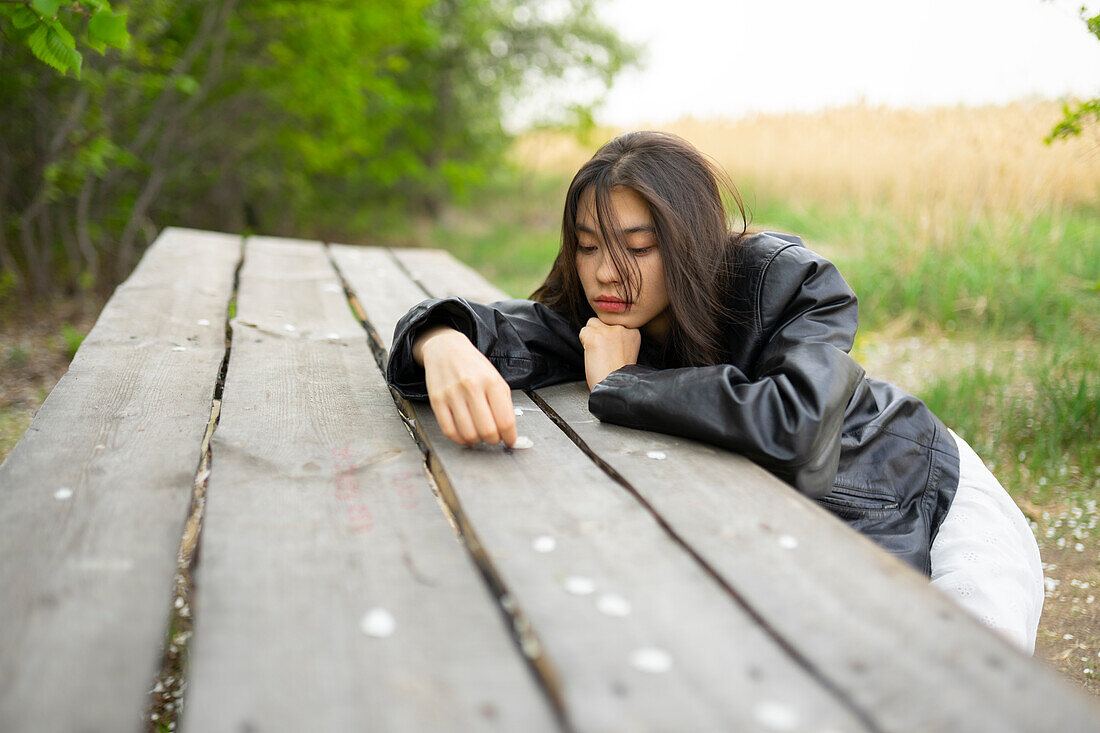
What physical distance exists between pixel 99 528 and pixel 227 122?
705cm

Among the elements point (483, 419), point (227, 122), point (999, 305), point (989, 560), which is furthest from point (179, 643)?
point (227, 122)

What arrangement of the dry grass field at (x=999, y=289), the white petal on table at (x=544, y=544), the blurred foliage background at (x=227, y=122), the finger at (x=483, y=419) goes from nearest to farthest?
the white petal on table at (x=544, y=544) < the finger at (x=483, y=419) < the dry grass field at (x=999, y=289) < the blurred foliage background at (x=227, y=122)

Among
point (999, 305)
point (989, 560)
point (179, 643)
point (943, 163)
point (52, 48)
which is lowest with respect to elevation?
point (179, 643)

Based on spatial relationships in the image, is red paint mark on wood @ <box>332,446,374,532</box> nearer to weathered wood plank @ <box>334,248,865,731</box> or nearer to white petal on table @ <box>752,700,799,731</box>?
weathered wood plank @ <box>334,248,865,731</box>

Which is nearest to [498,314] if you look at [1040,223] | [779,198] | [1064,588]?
[1064,588]

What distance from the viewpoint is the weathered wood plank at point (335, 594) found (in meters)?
0.76

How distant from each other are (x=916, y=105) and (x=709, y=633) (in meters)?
6.25

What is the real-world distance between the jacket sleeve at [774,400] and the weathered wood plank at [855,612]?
0.09m

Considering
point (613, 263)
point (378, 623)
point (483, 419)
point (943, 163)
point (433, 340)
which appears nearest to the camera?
point (378, 623)

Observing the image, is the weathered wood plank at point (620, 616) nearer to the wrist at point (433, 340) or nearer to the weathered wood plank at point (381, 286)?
the wrist at point (433, 340)

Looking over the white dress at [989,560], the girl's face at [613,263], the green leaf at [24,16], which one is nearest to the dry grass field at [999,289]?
the white dress at [989,560]

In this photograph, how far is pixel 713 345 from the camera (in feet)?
5.98

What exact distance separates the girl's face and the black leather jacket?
0.49 ft

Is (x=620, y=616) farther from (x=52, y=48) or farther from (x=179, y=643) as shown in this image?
(x=52, y=48)
